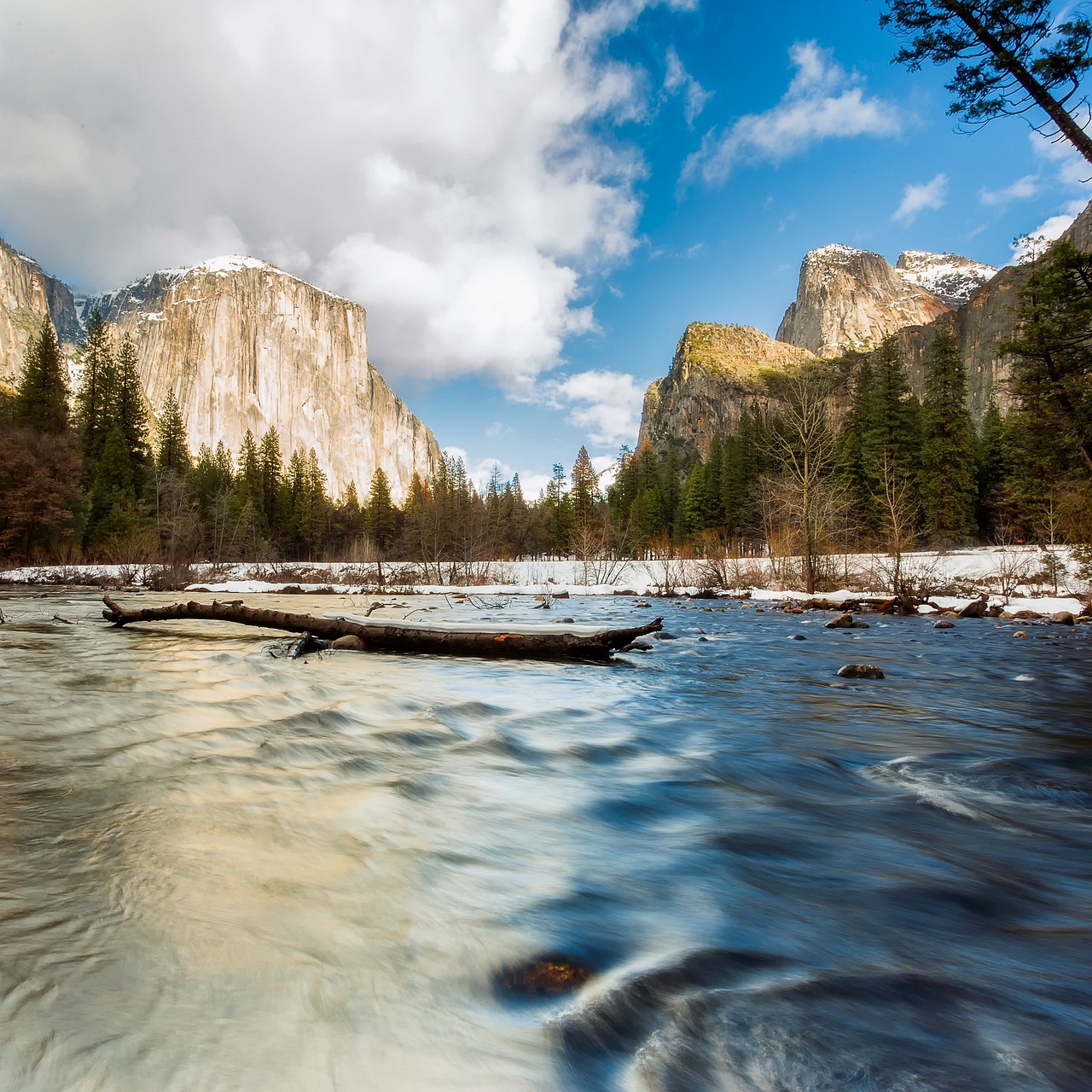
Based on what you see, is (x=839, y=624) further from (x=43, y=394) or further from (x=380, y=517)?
(x=380, y=517)

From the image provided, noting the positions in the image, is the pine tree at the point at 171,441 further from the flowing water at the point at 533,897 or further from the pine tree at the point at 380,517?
the flowing water at the point at 533,897

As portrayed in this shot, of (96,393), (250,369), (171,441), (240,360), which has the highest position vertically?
(240,360)

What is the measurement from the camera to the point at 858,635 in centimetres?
959

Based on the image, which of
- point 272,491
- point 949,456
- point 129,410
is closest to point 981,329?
point 949,456

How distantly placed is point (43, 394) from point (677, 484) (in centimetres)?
6423

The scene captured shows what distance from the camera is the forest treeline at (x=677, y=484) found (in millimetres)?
17922

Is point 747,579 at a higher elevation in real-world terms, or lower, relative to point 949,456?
lower

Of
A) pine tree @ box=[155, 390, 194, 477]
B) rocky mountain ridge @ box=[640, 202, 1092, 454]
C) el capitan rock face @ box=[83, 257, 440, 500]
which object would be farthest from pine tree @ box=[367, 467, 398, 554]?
el capitan rock face @ box=[83, 257, 440, 500]

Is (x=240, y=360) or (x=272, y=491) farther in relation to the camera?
(x=240, y=360)

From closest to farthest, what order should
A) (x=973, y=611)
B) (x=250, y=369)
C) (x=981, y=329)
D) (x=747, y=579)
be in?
(x=973, y=611), (x=747, y=579), (x=981, y=329), (x=250, y=369)

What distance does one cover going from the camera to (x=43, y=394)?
43000 mm

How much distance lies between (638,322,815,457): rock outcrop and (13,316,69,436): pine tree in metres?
100

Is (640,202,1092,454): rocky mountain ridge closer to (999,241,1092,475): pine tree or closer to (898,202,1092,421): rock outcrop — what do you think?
(898,202,1092,421): rock outcrop

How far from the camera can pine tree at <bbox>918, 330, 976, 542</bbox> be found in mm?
42375
